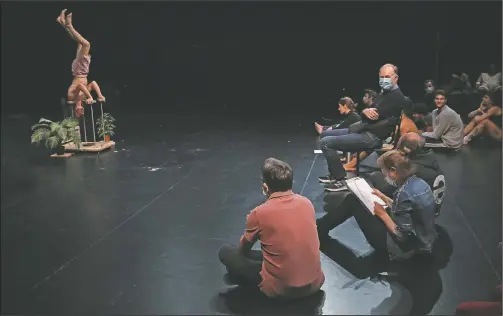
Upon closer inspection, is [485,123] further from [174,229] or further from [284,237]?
[284,237]

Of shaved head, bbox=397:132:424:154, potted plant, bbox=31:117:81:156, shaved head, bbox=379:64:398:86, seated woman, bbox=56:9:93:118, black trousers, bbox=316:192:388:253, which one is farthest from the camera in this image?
seated woman, bbox=56:9:93:118

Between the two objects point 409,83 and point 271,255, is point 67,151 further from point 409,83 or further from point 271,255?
point 409,83

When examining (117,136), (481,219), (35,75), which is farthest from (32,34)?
(481,219)

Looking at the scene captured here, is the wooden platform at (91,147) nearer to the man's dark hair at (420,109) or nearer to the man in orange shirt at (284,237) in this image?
the man's dark hair at (420,109)

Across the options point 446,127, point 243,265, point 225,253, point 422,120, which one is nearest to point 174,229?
point 225,253

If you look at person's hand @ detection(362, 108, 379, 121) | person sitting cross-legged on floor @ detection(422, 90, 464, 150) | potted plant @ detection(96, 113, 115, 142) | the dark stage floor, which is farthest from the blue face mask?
potted plant @ detection(96, 113, 115, 142)

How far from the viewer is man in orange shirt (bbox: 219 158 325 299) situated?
10.2ft

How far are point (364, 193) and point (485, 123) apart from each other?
454 centimetres

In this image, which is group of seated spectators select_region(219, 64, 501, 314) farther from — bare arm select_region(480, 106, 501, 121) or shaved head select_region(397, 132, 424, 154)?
bare arm select_region(480, 106, 501, 121)

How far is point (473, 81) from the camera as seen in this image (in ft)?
33.4

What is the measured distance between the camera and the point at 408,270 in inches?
145

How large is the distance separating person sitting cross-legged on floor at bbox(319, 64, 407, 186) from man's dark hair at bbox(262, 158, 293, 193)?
7.28 feet

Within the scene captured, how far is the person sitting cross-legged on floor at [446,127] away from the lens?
23.3 ft

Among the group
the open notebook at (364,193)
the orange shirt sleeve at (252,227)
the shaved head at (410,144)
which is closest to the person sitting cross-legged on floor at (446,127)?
the shaved head at (410,144)
